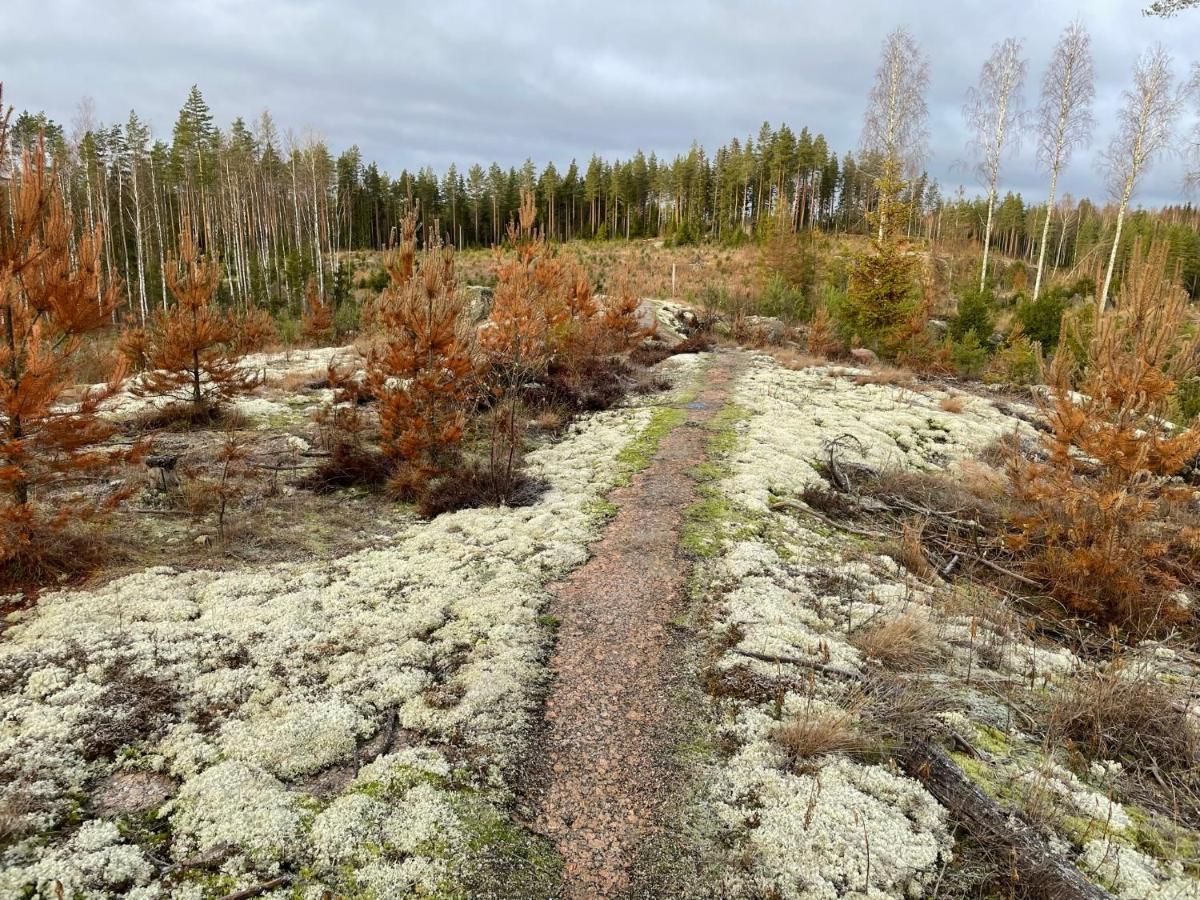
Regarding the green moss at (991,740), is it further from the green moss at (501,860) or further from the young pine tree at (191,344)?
the young pine tree at (191,344)

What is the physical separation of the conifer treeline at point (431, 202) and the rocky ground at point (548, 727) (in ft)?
94.4

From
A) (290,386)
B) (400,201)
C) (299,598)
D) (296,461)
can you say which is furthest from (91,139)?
(299,598)

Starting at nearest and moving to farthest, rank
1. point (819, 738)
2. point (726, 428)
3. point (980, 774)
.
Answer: point (980, 774), point (819, 738), point (726, 428)

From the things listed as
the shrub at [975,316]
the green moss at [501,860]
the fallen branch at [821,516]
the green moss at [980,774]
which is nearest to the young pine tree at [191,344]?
the fallen branch at [821,516]

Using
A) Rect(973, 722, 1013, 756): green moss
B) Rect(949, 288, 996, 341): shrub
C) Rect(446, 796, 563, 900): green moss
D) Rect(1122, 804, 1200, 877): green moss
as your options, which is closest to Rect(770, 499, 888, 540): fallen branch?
Rect(973, 722, 1013, 756): green moss

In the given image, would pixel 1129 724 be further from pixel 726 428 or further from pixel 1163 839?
pixel 726 428

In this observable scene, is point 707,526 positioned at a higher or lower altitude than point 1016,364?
lower

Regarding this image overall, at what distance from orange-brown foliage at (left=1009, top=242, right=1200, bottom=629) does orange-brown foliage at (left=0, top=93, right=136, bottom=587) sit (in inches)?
359

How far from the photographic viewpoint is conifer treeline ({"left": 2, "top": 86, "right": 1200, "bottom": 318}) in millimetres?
38781

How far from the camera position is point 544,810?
122 inches

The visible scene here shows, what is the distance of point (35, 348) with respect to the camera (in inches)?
207

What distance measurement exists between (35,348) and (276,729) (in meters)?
4.24

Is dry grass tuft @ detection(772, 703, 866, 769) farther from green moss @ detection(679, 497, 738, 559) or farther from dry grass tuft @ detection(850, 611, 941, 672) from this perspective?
green moss @ detection(679, 497, 738, 559)

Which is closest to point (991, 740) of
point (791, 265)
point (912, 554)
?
point (912, 554)
